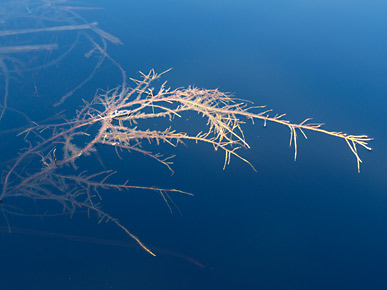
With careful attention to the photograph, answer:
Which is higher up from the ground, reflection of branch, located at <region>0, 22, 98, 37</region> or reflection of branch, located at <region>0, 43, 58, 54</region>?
reflection of branch, located at <region>0, 22, 98, 37</region>

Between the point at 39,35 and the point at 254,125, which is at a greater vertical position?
the point at 39,35

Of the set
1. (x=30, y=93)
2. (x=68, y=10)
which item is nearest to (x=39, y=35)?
(x=68, y=10)

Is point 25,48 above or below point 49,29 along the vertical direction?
below

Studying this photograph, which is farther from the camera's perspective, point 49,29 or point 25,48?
point 49,29

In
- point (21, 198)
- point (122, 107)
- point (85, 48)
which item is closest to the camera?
point (21, 198)

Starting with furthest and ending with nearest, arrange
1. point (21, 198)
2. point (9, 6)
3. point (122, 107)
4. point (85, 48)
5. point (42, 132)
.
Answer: point (9, 6)
point (85, 48)
point (122, 107)
point (42, 132)
point (21, 198)

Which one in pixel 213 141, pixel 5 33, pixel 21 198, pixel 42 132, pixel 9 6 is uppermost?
pixel 9 6

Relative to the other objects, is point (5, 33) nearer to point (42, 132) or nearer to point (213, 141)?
point (42, 132)

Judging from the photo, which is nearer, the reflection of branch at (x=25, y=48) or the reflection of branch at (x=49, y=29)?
the reflection of branch at (x=25, y=48)

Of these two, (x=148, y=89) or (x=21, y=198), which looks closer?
(x=21, y=198)

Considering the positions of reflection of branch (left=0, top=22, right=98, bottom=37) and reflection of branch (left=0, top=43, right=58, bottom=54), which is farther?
reflection of branch (left=0, top=22, right=98, bottom=37)

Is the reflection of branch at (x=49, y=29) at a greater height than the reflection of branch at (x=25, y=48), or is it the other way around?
the reflection of branch at (x=49, y=29)
